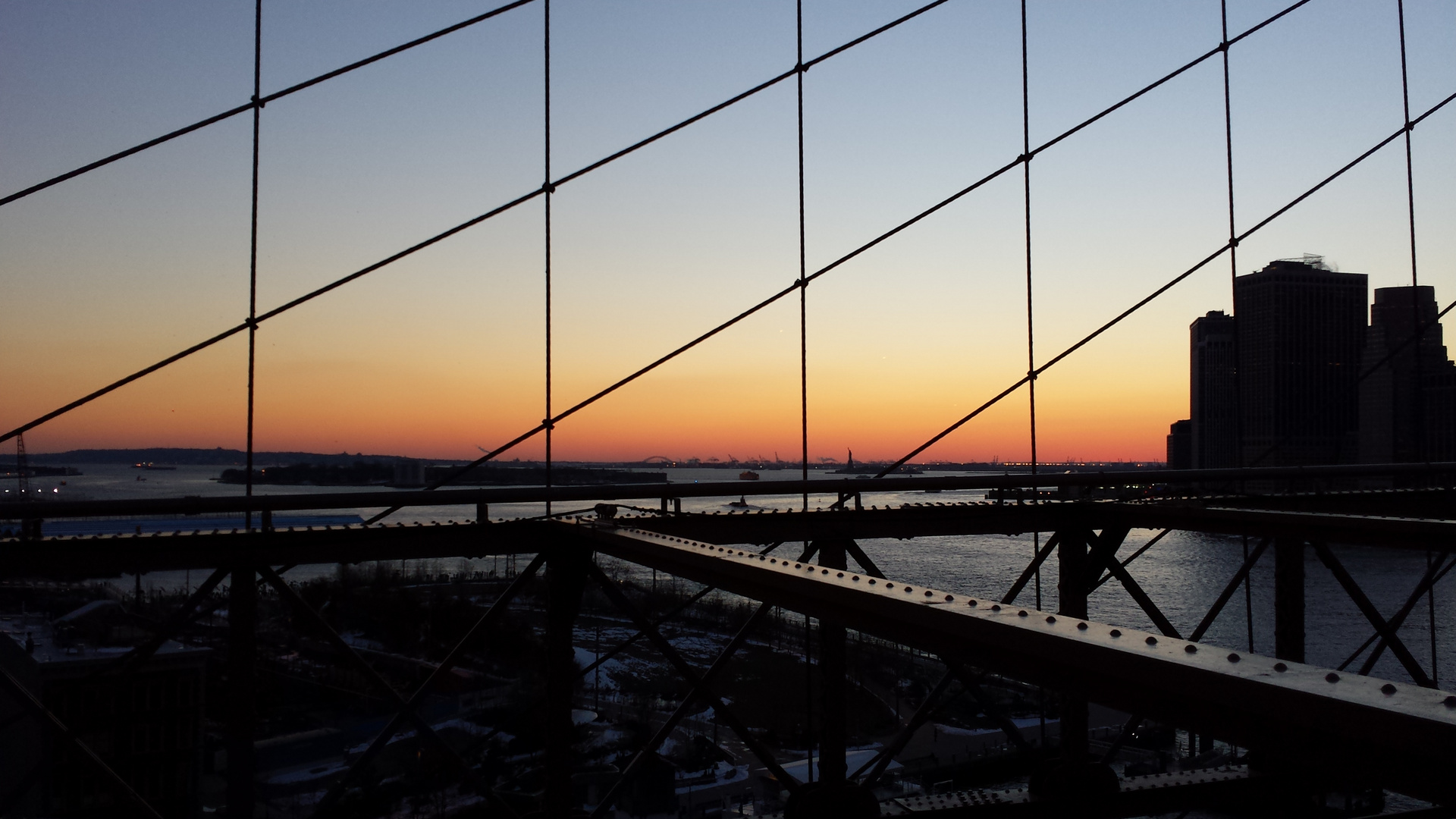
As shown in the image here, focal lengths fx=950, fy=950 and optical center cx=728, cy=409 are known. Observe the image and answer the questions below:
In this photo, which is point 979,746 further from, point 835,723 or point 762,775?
point 835,723

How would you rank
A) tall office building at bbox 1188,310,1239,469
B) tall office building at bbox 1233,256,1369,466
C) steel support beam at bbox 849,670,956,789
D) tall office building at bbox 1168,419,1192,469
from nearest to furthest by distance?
steel support beam at bbox 849,670,956,789, tall office building at bbox 1233,256,1369,466, tall office building at bbox 1188,310,1239,469, tall office building at bbox 1168,419,1192,469

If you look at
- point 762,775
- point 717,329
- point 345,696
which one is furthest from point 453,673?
point 717,329

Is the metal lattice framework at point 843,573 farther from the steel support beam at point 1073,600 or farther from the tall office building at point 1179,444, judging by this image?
the tall office building at point 1179,444

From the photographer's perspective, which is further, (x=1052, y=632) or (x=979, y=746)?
(x=979, y=746)

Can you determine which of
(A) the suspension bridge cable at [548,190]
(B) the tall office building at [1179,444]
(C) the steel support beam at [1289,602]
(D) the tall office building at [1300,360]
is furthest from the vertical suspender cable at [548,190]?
(B) the tall office building at [1179,444]

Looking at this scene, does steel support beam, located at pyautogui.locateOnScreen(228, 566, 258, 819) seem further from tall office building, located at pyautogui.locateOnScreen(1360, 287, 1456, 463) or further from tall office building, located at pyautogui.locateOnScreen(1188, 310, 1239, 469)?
tall office building, located at pyautogui.locateOnScreen(1360, 287, 1456, 463)

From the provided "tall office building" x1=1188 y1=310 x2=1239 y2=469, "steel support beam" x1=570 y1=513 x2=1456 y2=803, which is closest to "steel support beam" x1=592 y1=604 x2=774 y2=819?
"steel support beam" x1=570 y1=513 x2=1456 y2=803
